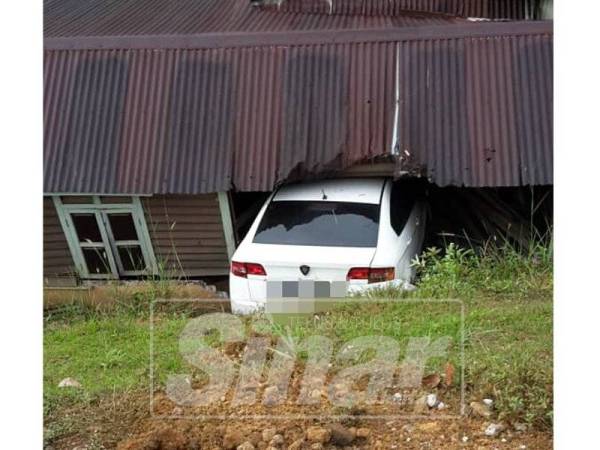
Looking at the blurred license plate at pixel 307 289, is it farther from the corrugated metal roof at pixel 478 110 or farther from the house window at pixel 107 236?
the house window at pixel 107 236

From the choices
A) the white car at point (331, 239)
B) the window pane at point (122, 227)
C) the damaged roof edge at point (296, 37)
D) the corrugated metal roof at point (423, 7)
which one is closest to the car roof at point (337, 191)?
the white car at point (331, 239)

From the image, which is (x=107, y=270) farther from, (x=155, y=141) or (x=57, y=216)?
(x=155, y=141)

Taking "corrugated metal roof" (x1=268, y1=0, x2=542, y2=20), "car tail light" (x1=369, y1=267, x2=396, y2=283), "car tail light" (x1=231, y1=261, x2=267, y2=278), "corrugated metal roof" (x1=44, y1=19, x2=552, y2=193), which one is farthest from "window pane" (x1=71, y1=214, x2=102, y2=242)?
"corrugated metal roof" (x1=268, y1=0, x2=542, y2=20)

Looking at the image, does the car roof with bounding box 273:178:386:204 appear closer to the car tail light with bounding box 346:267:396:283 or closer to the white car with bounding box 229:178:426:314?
the white car with bounding box 229:178:426:314

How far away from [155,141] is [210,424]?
521 centimetres

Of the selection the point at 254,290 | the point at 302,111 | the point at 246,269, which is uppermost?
the point at 302,111

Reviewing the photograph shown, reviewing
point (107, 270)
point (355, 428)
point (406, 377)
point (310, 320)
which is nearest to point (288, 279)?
point (310, 320)

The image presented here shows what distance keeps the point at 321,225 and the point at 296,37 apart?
282cm

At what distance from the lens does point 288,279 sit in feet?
22.0

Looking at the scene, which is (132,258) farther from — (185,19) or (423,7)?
(423,7)

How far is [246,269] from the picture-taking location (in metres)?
6.95

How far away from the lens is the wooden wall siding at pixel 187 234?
29.5 feet

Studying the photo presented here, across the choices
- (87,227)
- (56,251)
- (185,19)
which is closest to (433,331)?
(87,227)

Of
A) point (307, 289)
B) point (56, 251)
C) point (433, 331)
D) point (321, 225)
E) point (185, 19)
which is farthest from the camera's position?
point (185, 19)
